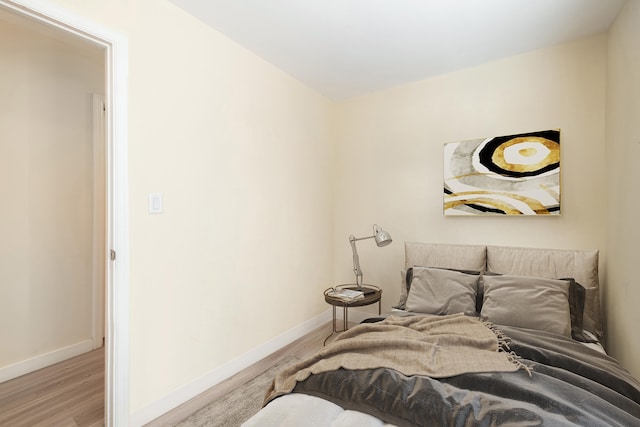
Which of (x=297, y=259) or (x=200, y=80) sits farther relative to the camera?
(x=297, y=259)

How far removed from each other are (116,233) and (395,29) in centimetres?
230

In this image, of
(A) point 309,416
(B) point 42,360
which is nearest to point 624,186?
(A) point 309,416

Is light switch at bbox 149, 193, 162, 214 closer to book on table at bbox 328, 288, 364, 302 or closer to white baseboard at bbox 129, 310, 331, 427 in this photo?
white baseboard at bbox 129, 310, 331, 427

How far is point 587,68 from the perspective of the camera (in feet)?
7.78

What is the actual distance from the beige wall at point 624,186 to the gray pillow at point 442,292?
796 millimetres

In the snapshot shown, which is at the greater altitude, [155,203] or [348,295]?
[155,203]

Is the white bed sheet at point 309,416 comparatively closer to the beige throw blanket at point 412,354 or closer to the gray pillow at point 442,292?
the beige throw blanket at point 412,354

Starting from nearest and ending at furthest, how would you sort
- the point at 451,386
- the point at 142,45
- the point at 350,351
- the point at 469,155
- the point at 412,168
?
the point at 451,386
the point at 350,351
the point at 142,45
the point at 469,155
the point at 412,168

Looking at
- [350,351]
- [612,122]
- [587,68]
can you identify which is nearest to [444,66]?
[587,68]

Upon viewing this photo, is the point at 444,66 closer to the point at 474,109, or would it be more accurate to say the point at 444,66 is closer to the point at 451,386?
the point at 474,109

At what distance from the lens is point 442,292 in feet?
7.48

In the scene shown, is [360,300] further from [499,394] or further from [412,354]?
[499,394]

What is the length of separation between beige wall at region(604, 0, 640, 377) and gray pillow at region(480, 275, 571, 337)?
0.28 meters

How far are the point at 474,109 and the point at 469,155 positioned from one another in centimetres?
44
